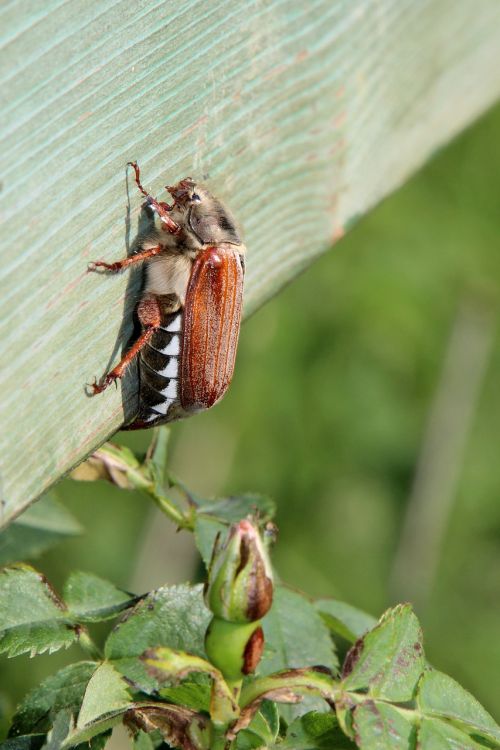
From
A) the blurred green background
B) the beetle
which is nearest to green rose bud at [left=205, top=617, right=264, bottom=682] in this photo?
the beetle

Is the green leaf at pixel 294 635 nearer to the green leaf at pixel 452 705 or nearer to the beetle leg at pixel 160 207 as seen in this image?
the green leaf at pixel 452 705

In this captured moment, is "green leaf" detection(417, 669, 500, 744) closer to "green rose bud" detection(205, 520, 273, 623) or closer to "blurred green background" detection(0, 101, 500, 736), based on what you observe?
"green rose bud" detection(205, 520, 273, 623)

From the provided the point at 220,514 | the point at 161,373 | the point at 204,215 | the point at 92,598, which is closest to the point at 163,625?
the point at 92,598

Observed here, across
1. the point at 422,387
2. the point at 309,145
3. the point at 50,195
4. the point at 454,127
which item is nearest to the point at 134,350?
the point at 50,195

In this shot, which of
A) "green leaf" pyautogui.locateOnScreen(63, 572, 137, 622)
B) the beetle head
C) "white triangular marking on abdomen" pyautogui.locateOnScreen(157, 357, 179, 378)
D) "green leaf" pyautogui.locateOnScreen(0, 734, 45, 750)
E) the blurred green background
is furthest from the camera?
the blurred green background

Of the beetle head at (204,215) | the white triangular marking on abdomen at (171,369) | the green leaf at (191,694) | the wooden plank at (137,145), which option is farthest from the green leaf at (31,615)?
the beetle head at (204,215)

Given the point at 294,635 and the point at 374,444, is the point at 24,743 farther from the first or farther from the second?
the point at 374,444
